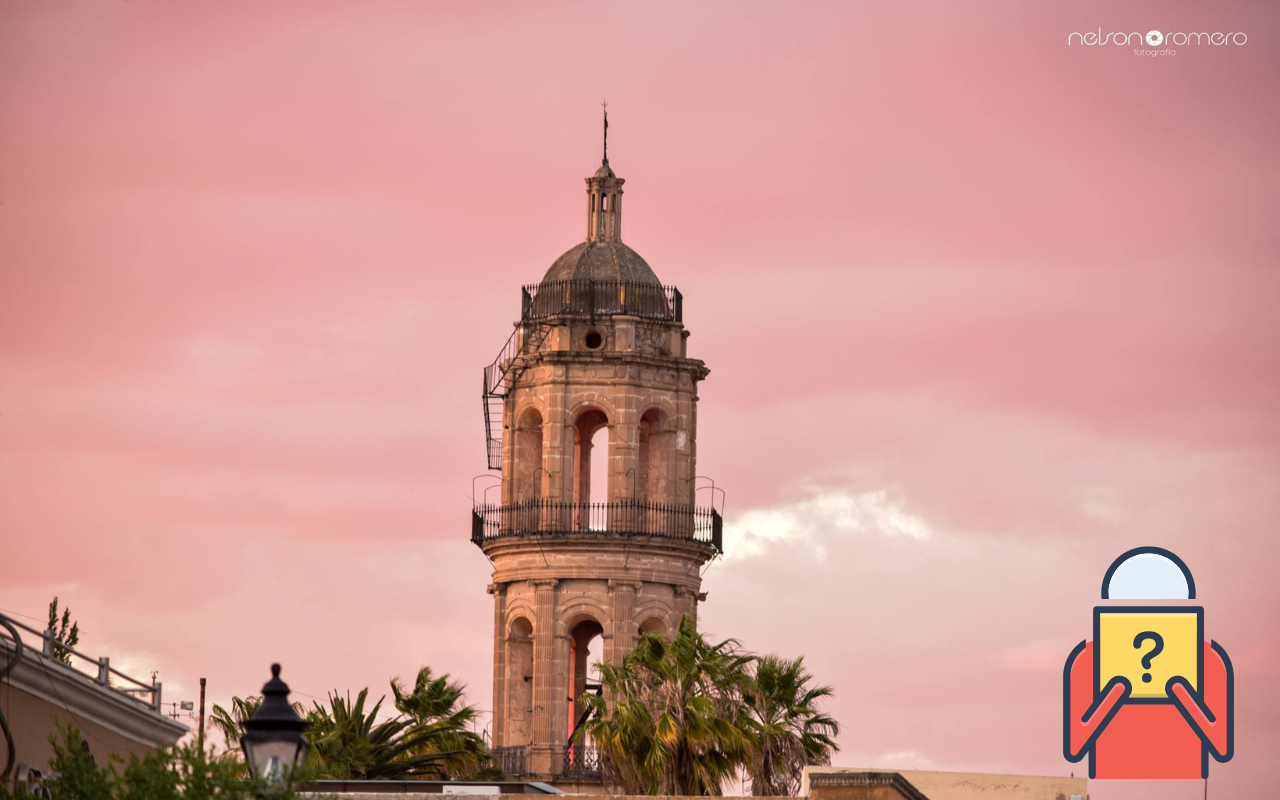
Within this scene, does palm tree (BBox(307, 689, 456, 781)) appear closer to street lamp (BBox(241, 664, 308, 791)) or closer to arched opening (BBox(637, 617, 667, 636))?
arched opening (BBox(637, 617, 667, 636))

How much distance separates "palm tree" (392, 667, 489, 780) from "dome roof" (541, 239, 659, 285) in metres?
13.6

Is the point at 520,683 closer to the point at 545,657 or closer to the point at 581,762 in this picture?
the point at 545,657

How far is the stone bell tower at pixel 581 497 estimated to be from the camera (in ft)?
268

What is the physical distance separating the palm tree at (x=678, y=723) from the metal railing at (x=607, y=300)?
1586cm

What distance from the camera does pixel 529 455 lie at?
8394cm

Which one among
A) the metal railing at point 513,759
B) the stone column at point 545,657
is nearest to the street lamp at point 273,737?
the metal railing at point 513,759

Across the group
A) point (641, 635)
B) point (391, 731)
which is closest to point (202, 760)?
point (391, 731)

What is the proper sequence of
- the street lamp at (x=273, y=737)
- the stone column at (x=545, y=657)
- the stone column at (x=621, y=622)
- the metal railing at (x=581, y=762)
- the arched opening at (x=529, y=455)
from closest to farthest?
the street lamp at (x=273, y=737), the metal railing at (x=581, y=762), the stone column at (x=621, y=622), the stone column at (x=545, y=657), the arched opening at (x=529, y=455)

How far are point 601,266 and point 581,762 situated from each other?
12.6m

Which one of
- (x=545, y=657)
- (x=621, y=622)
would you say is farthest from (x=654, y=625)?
(x=545, y=657)

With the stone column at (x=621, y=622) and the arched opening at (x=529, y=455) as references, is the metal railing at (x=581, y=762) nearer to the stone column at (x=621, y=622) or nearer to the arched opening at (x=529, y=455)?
the stone column at (x=621, y=622)

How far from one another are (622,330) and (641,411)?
2.06 m

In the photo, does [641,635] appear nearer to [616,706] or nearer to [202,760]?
[616,706]

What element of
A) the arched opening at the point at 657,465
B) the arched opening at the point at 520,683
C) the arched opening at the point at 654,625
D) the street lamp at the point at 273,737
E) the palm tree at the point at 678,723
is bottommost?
the street lamp at the point at 273,737
